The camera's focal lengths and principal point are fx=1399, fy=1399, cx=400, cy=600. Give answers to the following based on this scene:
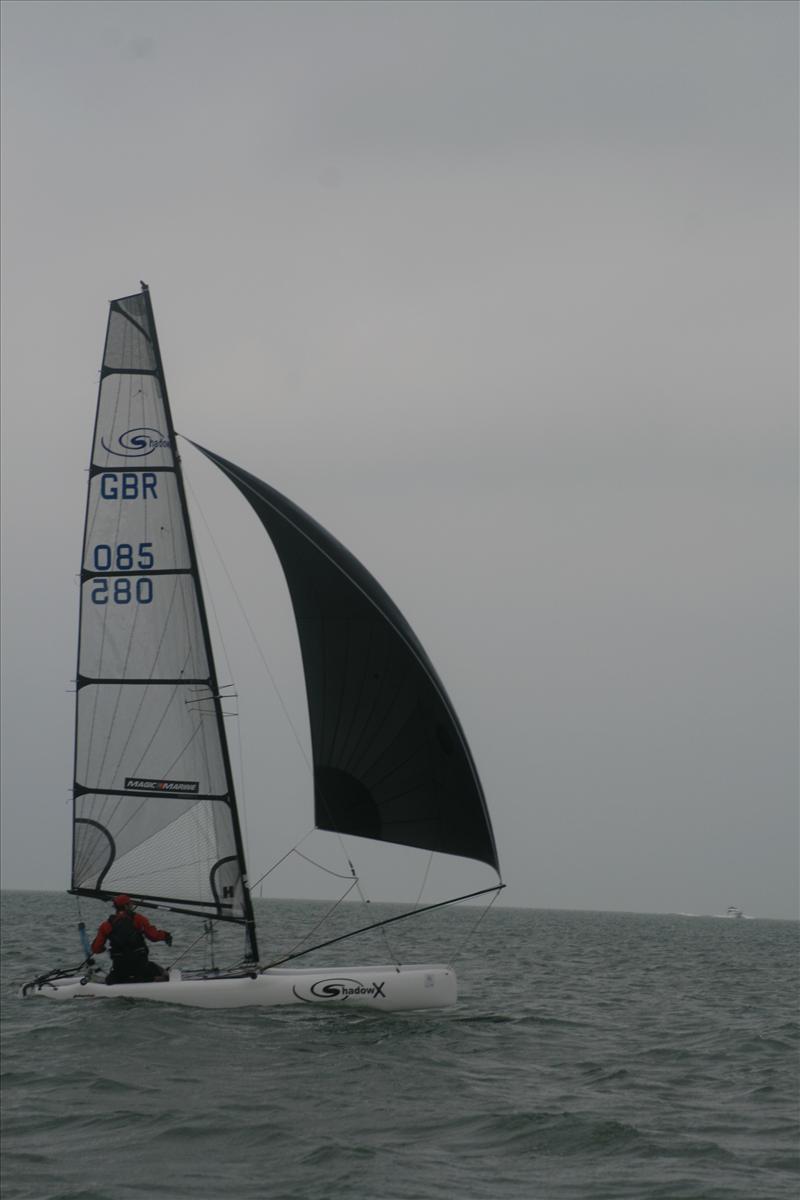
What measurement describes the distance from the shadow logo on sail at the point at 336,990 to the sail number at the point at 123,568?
4811 mm

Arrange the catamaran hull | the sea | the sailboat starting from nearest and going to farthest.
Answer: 1. the sea
2. the catamaran hull
3. the sailboat

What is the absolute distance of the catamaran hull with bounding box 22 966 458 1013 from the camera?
49.0 ft

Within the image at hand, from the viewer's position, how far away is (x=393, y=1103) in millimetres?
10703

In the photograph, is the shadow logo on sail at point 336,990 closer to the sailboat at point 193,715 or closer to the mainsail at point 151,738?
the sailboat at point 193,715

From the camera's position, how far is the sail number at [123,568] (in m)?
16.4

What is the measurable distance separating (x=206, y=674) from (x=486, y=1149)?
8.16 metres

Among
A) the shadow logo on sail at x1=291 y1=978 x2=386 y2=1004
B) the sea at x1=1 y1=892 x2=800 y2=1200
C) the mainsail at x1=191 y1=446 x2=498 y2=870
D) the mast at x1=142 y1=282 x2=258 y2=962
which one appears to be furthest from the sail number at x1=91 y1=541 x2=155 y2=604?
the shadow logo on sail at x1=291 y1=978 x2=386 y2=1004

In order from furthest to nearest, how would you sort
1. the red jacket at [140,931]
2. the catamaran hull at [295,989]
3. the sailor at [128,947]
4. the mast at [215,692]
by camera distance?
the mast at [215,692] < the sailor at [128,947] < the red jacket at [140,931] < the catamaran hull at [295,989]

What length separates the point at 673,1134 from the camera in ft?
Result: 32.6

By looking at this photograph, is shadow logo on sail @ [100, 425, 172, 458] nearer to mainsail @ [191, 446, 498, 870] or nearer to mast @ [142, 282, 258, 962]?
mast @ [142, 282, 258, 962]

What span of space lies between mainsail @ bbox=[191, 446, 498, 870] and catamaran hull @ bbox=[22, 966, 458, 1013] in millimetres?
1475

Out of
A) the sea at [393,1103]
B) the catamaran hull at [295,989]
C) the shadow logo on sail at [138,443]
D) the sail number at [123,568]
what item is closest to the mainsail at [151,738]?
the sail number at [123,568]

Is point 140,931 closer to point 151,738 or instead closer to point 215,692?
point 151,738

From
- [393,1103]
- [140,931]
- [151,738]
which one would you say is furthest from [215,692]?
[393,1103]
